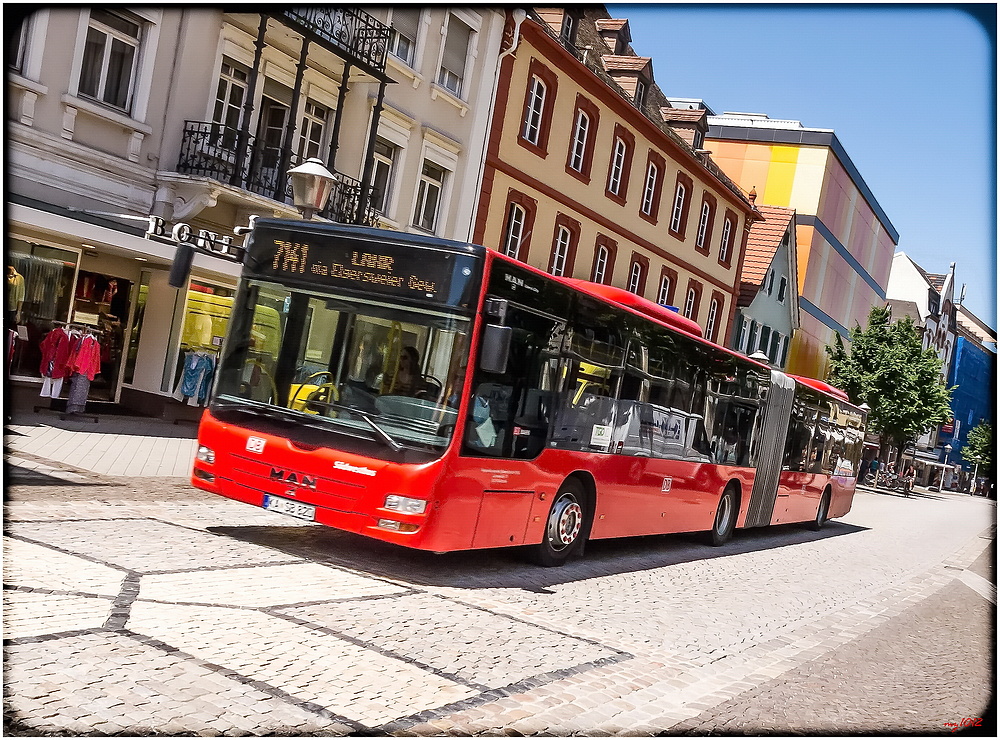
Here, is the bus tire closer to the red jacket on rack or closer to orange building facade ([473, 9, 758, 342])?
orange building facade ([473, 9, 758, 342])

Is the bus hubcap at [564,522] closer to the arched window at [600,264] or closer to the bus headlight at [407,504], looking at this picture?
the bus headlight at [407,504]

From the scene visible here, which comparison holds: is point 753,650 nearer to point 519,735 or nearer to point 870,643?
point 870,643

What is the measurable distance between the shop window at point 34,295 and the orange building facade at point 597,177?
10.2 metres

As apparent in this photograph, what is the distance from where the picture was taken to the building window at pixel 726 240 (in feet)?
129

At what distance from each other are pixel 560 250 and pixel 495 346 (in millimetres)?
20585

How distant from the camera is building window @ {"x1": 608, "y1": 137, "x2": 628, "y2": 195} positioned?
3016 centimetres

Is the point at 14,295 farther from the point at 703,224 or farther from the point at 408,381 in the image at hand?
the point at 703,224

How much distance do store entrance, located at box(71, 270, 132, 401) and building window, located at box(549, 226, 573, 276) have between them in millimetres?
13003

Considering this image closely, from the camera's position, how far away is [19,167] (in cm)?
1450

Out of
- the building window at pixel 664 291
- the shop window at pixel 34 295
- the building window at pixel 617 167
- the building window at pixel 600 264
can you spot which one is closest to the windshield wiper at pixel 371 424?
the shop window at pixel 34 295

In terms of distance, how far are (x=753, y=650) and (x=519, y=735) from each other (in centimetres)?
372

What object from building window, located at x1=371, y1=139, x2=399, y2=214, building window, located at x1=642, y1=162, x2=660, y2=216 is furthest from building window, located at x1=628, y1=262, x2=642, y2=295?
building window, located at x1=371, y1=139, x2=399, y2=214

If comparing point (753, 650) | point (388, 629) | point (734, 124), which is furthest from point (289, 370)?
point (734, 124)

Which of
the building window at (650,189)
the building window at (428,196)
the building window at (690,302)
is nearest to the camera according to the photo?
the building window at (428,196)
